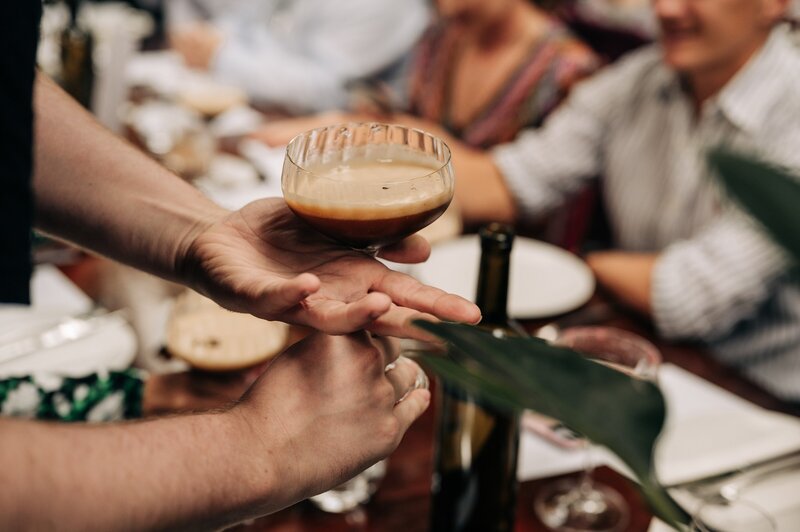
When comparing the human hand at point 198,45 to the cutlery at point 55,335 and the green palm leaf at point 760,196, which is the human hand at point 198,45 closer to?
the cutlery at point 55,335

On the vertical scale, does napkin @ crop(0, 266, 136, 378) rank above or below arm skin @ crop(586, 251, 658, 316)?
above

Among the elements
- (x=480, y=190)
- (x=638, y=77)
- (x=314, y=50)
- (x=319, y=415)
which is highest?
(x=319, y=415)

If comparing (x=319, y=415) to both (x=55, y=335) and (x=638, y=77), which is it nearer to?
(x=55, y=335)

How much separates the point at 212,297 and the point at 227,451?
25 centimetres

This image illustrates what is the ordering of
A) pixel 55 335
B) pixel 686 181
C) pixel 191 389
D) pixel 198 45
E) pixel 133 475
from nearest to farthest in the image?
pixel 133 475 → pixel 191 389 → pixel 55 335 → pixel 686 181 → pixel 198 45

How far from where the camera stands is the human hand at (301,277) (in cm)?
74

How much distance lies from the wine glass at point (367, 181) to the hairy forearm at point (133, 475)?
0.25 m

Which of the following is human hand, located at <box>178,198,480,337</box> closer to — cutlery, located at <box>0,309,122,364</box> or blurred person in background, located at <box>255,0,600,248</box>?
cutlery, located at <box>0,309,122,364</box>

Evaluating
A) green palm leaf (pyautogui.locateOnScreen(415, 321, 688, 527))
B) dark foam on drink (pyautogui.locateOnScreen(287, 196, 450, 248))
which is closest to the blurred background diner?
green palm leaf (pyautogui.locateOnScreen(415, 321, 688, 527))

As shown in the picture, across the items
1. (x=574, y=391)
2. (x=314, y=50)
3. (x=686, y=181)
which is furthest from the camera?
(x=314, y=50)

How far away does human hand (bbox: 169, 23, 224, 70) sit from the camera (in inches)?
133

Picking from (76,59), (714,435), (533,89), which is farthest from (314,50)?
(714,435)

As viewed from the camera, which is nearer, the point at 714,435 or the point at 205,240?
the point at 205,240

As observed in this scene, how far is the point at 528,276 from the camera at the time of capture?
1.72m
